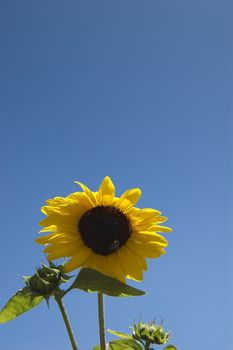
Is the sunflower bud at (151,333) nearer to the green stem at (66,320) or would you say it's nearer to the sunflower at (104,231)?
the sunflower at (104,231)

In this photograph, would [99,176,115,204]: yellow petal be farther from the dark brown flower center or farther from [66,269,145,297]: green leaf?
[66,269,145,297]: green leaf

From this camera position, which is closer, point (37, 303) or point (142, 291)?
point (142, 291)

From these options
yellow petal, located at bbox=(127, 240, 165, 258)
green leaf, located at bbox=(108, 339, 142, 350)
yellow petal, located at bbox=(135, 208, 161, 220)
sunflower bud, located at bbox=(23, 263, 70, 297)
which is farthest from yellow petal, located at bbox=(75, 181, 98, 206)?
green leaf, located at bbox=(108, 339, 142, 350)

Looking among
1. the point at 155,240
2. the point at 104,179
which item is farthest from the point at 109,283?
the point at 104,179

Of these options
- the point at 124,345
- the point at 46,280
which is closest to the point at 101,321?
the point at 46,280

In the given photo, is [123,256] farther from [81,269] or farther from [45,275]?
[45,275]

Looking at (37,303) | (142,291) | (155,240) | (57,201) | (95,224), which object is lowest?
(142,291)
